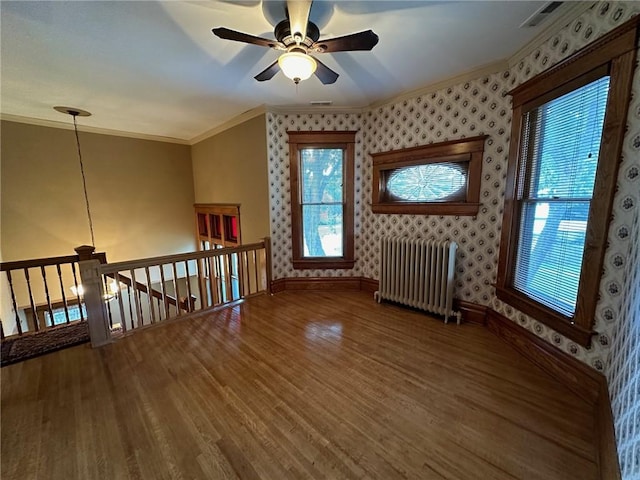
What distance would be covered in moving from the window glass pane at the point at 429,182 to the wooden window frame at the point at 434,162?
0.06 m

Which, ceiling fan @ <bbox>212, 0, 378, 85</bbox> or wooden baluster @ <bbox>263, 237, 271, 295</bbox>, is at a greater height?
ceiling fan @ <bbox>212, 0, 378, 85</bbox>

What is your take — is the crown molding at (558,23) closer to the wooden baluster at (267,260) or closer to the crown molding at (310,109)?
the crown molding at (310,109)

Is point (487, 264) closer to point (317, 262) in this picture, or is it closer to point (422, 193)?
point (422, 193)

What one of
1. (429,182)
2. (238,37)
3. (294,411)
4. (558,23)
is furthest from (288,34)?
(294,411)

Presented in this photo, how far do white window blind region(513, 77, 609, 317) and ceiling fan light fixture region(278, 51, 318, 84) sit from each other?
198 centimetres

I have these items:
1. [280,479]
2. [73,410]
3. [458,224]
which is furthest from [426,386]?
[73,410]

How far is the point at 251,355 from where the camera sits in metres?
2.38

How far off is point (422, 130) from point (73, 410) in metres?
4.17

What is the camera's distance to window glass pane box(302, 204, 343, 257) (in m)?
3.94

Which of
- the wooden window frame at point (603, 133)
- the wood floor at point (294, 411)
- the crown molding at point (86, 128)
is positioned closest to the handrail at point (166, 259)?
the wood floor at point (294, 411)

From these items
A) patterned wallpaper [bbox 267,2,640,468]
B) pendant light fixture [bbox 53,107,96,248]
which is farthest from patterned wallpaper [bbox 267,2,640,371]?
pendant light fixture [bbox 53,107,96,248]

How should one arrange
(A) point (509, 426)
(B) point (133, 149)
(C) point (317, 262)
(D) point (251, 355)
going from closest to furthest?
(A) point (509, 426), (D) point (251, 355), (C) point (317, 262), (B) point (133, 149)

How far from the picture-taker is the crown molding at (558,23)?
69.5 inches

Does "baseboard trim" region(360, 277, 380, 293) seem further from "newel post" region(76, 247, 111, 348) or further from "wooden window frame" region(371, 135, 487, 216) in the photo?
"newel post" region(76, 247, 111, 348)
